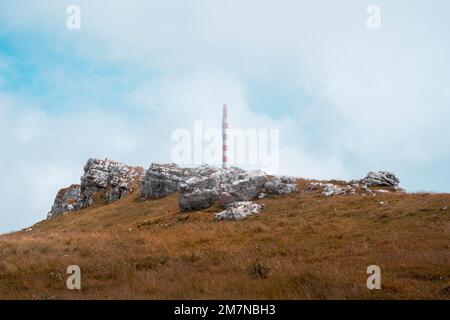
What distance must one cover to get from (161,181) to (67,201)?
24695 millimetres

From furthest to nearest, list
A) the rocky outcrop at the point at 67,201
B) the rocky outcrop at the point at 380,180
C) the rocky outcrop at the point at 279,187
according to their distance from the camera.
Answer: the rocky outcrop at the point at 67,201, the rocky outcrop at the point at 380,180, the rocky outcrop at the point at 279,187

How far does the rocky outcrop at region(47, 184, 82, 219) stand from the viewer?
6844 cm

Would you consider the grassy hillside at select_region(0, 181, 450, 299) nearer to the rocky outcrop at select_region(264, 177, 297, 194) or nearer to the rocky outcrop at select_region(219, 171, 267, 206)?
the rocky outcrop at select_region(219, 171, 267, 206)

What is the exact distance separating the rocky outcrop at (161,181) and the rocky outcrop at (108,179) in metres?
10.7

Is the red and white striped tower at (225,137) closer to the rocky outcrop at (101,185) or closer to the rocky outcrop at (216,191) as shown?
the rocky outcrop at (101,185)

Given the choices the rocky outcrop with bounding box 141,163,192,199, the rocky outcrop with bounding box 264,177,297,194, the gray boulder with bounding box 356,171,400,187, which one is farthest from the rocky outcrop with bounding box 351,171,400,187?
the rocky outcrop with bounding box 141,163,192,199

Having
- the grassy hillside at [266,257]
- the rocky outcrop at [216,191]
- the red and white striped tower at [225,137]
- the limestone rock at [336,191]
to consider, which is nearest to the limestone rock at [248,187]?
the rocky outcrop at [216,191]

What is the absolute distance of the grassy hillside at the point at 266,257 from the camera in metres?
13.7

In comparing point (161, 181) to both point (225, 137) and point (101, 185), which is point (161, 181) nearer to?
point (101, 185)

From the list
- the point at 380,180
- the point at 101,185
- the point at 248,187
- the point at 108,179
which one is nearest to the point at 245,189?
the point at 248,187

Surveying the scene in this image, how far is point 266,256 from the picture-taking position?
783 inches

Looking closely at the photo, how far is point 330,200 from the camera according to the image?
34219 millimetres

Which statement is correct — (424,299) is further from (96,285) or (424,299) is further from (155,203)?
(155,203)
